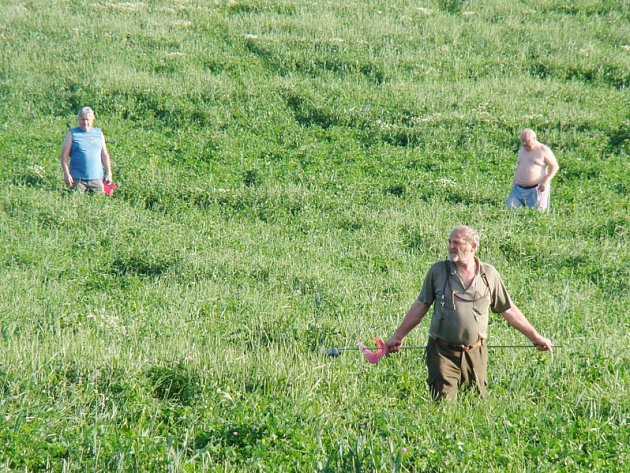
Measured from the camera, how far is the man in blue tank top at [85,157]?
37.4 ft

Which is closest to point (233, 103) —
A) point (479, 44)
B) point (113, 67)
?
point (113, 67)

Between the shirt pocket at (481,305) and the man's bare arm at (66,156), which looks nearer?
the shirt pocket at (481,305)

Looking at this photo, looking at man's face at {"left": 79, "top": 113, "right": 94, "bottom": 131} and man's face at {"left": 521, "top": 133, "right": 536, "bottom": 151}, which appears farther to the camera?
man's face at {"left": 521, "top": 133, "right": 536, "bottom": 151}

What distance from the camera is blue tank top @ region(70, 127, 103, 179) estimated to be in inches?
450

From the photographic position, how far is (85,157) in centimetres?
1150

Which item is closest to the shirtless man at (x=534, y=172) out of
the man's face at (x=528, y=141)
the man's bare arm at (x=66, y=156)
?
the man's face at (x=528, y=141)

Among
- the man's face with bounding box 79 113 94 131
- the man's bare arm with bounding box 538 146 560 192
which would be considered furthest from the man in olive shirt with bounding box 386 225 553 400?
the man's face with bounding box 79 113 94 131

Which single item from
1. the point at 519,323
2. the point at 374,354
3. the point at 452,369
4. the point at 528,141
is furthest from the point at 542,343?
the point at 528,141

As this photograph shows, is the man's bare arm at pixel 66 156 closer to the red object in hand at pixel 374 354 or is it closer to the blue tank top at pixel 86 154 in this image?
the blue tank top at pixel 86 154

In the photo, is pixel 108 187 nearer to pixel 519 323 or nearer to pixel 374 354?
pixel 374 354

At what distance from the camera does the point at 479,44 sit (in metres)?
21.2

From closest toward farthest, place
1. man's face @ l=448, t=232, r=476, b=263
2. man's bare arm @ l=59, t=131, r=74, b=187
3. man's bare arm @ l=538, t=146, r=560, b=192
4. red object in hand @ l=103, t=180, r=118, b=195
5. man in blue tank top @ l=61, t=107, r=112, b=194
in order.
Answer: man's face @ l=448, t=232, r=476, b=263, man's bare arm @ l=59, t=131, r=74, b=187, man in blue tank top @ l=61, t=107, r=112, b=194, man's bare arm @ l=538, t=146, r=560, b=192, red object in hand @ l=103, t=180, r=118, b=195

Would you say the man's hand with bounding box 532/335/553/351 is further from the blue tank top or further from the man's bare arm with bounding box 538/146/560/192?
the blue tank top

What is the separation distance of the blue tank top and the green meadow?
1.60ft
